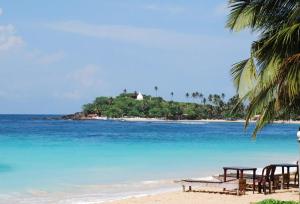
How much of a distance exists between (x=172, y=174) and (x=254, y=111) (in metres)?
12.9

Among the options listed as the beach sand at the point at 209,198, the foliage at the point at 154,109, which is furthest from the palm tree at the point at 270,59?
the foliage at the point at 154,109

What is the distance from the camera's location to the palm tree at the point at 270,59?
9.63 metres

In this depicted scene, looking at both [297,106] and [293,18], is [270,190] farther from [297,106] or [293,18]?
[293,18]

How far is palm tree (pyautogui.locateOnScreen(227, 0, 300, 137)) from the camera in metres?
9.63

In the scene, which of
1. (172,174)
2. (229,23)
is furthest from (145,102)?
(229,23)

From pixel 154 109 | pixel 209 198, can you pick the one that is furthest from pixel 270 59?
pixel 154 109

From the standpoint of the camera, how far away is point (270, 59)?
10.5 m

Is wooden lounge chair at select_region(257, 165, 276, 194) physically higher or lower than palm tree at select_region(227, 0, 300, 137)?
lower

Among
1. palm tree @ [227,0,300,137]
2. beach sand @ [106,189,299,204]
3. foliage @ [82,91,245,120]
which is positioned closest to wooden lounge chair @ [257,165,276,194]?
beach sand @ [106,189,299,204]

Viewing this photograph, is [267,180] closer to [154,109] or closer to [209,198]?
[209,198]

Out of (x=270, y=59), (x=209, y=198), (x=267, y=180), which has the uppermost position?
(x=270, y=59)

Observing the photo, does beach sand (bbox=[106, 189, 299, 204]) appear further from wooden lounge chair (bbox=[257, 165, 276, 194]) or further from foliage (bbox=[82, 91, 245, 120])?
foliage (bbox=[82, 91, 245, 120])

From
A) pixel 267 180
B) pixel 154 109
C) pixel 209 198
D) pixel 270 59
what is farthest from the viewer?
pixel 154 109

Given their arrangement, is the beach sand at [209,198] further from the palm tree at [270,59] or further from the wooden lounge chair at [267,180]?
the palm tree at [270,59]
